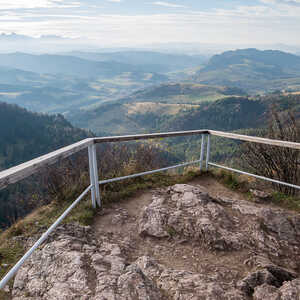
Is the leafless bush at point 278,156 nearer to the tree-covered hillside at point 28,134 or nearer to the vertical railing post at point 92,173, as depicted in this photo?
the vertical railing post at point 92,173

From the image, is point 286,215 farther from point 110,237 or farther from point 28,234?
point 28,234

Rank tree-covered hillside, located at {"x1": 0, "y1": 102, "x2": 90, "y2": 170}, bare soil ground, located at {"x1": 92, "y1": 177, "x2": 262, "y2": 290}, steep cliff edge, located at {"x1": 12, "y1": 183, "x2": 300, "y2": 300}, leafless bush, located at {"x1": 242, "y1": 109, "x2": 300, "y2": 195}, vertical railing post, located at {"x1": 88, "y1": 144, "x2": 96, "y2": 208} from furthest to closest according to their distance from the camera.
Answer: tree-covered hillside, located at {"x1": 0, "y1": 102, "x2": 90, "y2": 170}
leafless bush, located at {"x1": 242, "y1": 109, "x2": 300, "y2": 195}
vertical railing post, located at {"x1": 88, "y1": 144, "x2": 96, "y2": 208}
bare soil ground, located at {"x1": 92, "y1": 177, "x2": 262, "y2": 290}
steep cliff edge, located at {"x1": 12, "y1": 183, "x2": 300, "y2": 300}

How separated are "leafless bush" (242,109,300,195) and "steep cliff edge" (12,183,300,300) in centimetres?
164

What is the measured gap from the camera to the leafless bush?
16.2 ft

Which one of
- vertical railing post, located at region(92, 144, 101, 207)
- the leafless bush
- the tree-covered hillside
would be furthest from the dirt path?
the tree-covered hillside

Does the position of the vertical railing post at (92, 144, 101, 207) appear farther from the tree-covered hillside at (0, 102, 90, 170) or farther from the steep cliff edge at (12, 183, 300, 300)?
the tree-covered hillside at (0, 102, 90, 170)

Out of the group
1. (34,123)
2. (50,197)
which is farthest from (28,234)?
(34,123)

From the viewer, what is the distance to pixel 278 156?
512 cm

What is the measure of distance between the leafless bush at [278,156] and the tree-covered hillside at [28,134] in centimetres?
6927

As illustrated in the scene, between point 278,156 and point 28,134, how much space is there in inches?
3431

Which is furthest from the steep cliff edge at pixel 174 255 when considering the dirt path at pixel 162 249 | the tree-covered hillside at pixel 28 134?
the tree-covered hillside at pixel 28 134

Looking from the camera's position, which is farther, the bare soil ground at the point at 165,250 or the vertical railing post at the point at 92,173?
the vertical railing post at the point at 92,173

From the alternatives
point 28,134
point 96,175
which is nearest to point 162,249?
point 96,175

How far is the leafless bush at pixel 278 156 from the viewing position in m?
4.95
